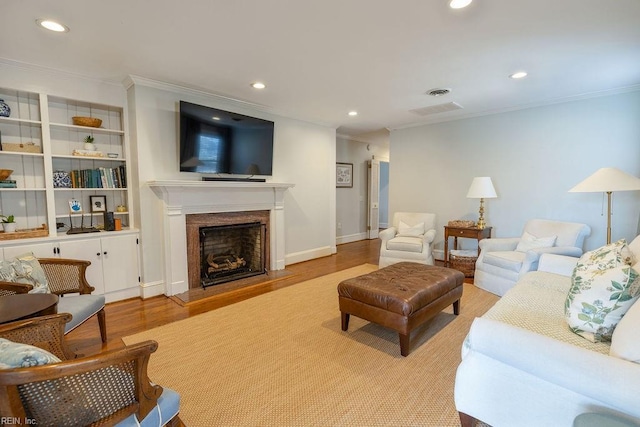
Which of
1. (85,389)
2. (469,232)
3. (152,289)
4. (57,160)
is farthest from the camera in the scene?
(469,232)

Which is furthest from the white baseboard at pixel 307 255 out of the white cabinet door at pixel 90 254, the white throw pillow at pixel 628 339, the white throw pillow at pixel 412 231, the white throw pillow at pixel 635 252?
the white throw pillow at pixel 628 339

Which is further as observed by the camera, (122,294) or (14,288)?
(122,294)

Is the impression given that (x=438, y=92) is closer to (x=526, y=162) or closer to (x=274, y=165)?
(x=526, y=162)

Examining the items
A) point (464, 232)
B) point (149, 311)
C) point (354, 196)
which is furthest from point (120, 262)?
point (354, 196)

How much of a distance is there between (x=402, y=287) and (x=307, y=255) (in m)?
2.99

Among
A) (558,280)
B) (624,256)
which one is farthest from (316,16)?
(558,280)

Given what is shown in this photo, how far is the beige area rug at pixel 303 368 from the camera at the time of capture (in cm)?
175

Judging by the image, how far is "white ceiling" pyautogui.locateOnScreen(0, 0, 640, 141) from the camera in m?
2.04

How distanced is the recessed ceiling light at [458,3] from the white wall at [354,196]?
4.86 m

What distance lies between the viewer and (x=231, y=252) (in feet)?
14.8

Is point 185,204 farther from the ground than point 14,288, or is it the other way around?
point 185,204

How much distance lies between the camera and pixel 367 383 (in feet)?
6.59

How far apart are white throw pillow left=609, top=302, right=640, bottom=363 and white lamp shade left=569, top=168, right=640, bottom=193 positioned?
215cm

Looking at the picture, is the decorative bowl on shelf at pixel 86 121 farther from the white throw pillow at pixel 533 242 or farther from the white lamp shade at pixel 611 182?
the white throw pillow at pixel 533 242
